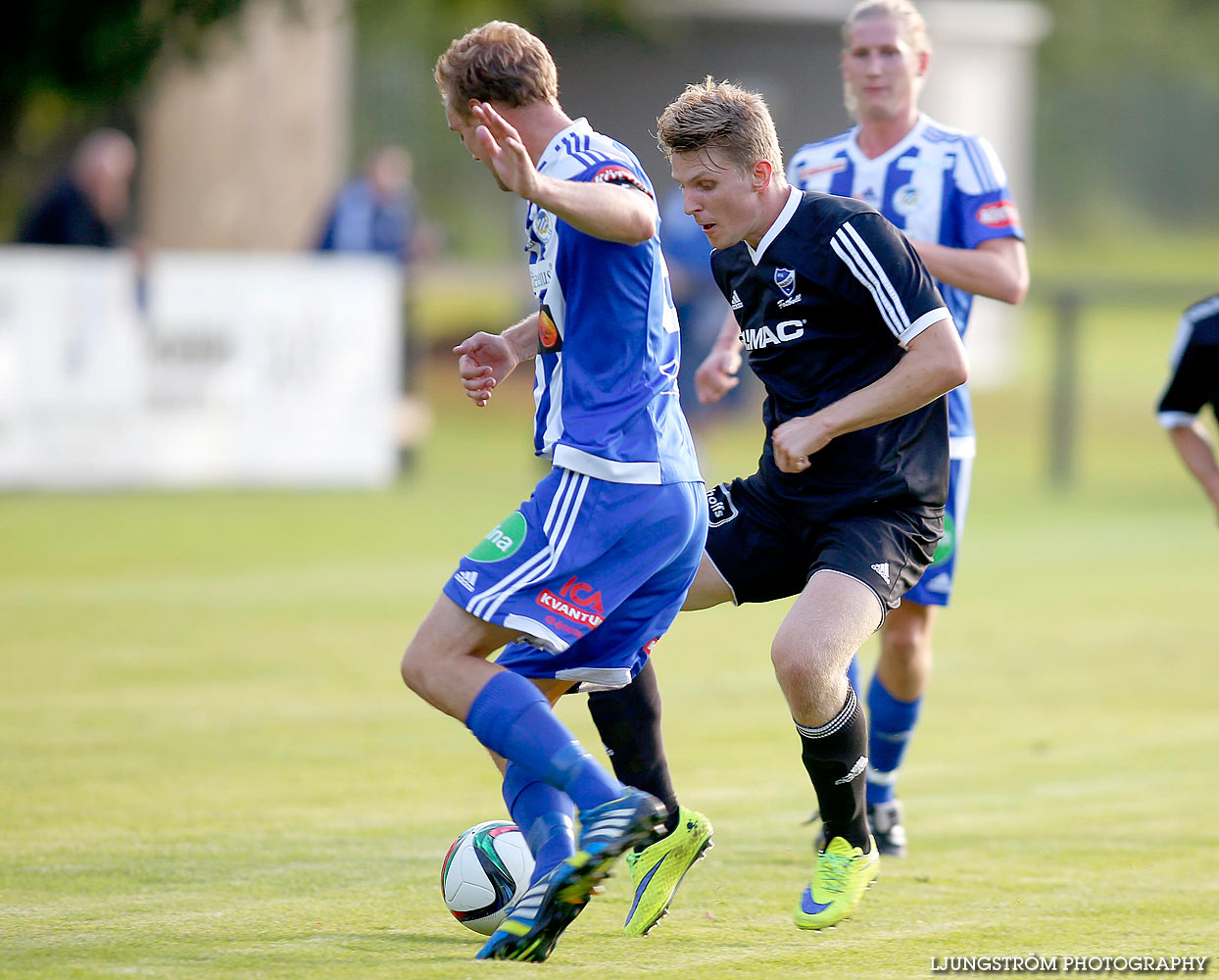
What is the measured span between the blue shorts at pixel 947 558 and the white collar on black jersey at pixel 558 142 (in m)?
1.78

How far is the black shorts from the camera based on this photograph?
429 centimetres

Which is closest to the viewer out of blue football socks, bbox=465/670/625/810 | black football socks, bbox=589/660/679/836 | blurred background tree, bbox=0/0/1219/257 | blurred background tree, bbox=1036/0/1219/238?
blue football socks, bbox=465/670/625/810

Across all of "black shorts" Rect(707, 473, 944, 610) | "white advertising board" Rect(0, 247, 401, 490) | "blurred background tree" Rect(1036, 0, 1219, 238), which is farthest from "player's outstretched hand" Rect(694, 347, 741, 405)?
"blurred background tree" Rect(1036, 0, 1219, 238)

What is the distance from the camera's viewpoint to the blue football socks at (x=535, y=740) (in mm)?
3848

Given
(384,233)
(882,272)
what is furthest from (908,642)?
(384,233)

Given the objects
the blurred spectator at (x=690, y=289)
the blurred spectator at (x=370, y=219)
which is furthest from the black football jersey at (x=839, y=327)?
the blurred spectator at (x=370, y=219)

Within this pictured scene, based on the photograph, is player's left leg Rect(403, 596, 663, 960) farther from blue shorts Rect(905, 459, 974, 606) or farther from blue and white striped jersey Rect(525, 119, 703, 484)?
blue shorts Rect(905, 459, 974, 606)

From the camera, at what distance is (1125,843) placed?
514 centimetres

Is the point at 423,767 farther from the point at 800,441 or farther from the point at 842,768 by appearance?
the point at 800,441

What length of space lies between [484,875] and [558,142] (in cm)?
172

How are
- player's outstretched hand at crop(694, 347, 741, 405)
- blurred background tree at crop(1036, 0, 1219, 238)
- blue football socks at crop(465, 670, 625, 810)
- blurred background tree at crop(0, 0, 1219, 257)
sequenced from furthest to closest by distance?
blurred background tree at crop(1036, 0, 1219, 238)
blurred background tree at crop(0, 0, 1219, 257)
player's outstretched hand at crop(694, 347, 741, 405)
blue football socks at crop(465, 670, 625, 810)

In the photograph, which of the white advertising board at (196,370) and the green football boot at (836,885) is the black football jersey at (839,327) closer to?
the green football boot at (836,885)

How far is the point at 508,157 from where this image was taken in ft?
11.9

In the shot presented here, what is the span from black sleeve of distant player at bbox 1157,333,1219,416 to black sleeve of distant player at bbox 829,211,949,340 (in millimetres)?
1390
